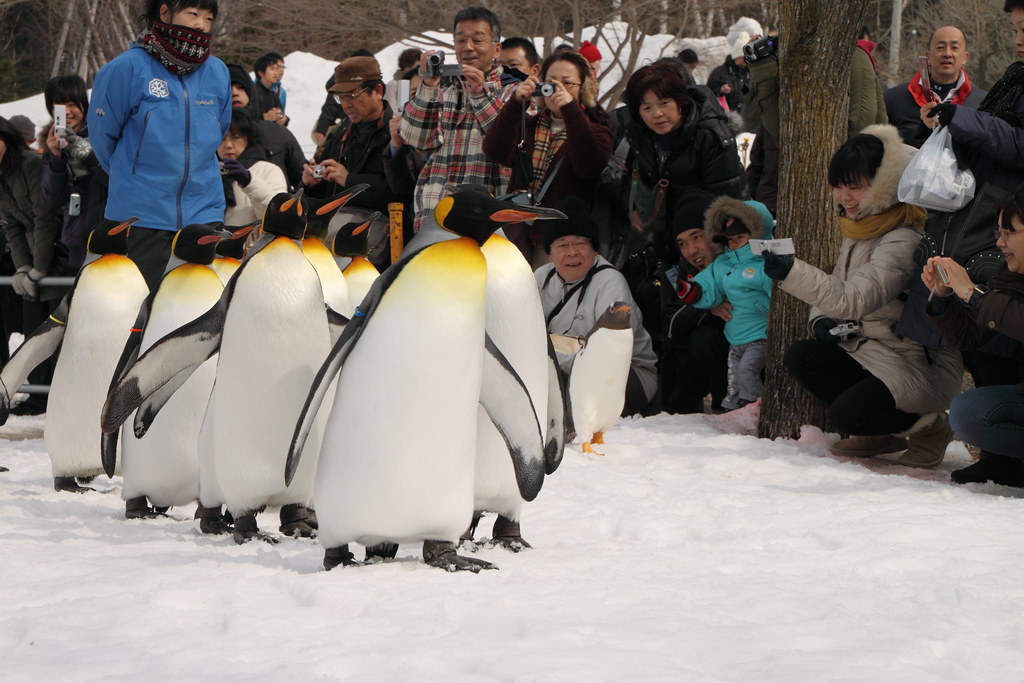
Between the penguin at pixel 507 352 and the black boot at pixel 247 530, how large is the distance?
0.60 metres

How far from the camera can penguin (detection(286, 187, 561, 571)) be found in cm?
284

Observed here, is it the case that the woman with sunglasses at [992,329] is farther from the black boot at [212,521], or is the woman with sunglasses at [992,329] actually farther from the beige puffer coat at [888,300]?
the black boot at [212,521]

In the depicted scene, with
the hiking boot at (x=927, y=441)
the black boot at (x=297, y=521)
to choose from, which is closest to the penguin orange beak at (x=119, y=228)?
the black boot at (x=297, y=521)

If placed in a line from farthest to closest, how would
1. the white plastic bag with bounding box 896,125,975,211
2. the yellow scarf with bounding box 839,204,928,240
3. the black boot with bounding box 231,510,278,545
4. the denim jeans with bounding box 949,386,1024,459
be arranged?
the yellow scarf with bounding box 839,204,928,240, the white plastic bag with bounding box 896,125,975,211, the denim jeans with bounding box 949,386,1024,459, the black boot with bounding box 231,510,278,545

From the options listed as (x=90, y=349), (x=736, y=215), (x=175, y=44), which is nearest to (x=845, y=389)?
(x=736, y=215)

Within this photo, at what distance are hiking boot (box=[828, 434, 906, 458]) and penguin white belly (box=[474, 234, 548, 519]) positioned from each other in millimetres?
2227

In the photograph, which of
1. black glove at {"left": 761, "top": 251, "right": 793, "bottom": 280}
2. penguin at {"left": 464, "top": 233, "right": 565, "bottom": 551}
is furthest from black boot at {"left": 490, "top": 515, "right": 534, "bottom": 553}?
black glove at {"left": 761, "top": 251, "right": 793, "bottom": 280}

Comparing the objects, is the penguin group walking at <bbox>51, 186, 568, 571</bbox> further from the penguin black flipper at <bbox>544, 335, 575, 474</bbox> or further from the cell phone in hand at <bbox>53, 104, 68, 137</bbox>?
the cell phone in hand at <bbox>53, 104, 68, 137</bbox>

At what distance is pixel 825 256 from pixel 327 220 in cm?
251

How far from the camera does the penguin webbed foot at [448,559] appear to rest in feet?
9.51

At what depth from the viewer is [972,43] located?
18.4m

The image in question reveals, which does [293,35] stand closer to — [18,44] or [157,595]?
[18,44]

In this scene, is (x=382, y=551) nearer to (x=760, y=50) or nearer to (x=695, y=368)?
(x=695, y=368)

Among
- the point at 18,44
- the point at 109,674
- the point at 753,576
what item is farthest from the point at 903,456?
the point at 18,44
